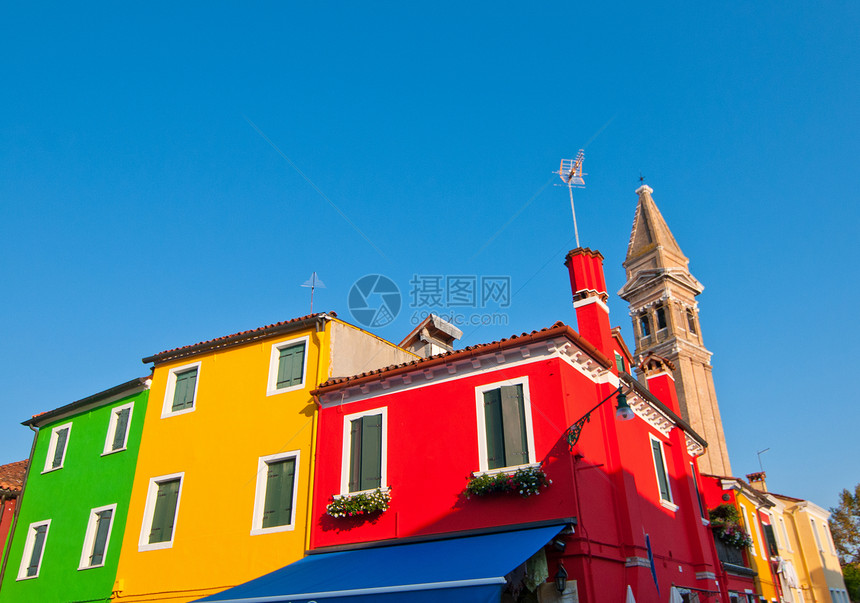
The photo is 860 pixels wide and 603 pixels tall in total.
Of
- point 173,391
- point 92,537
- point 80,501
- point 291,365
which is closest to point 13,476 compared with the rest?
point 80,501

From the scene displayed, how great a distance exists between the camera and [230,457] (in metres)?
16.6

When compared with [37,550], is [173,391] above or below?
above

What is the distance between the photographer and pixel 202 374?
1856 cm

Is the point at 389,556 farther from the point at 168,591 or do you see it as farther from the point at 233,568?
the point at 168,591

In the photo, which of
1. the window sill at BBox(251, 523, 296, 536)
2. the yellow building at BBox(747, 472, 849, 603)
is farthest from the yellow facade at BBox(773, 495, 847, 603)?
the window sill at BBox(251, 523, 296, 536)

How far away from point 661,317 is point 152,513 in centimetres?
5126

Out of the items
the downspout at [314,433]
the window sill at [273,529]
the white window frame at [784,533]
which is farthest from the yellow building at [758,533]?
the window sill at [273,529]

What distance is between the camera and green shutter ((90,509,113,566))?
17.9 m

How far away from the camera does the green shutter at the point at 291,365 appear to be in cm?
1691

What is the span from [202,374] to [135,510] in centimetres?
393

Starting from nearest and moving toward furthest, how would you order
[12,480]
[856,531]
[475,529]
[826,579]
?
[475,529]
[12,480]
[826,579]
[856,531]

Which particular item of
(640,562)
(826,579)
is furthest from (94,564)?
(826,579)

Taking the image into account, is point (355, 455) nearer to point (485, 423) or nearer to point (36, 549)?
point (485, 423)

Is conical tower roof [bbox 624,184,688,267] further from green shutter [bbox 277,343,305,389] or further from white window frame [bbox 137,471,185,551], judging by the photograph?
white window frame [bbox 137,471,185,551]
